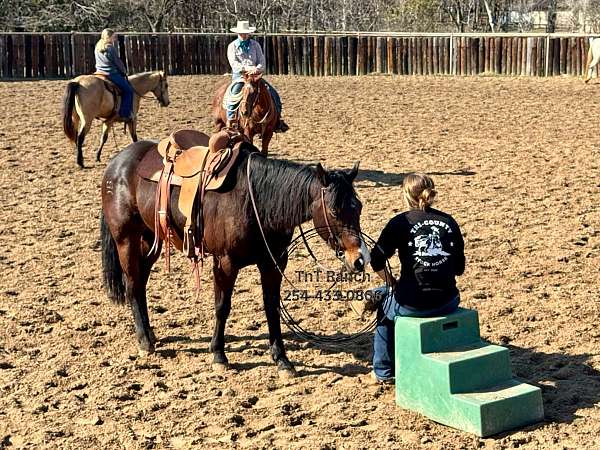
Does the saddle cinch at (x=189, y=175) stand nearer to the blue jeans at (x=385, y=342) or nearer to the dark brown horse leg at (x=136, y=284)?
the dark brown horse leg at (x=136, y=284)

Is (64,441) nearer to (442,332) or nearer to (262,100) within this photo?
(442,332)

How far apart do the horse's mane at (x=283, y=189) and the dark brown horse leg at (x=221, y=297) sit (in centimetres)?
40

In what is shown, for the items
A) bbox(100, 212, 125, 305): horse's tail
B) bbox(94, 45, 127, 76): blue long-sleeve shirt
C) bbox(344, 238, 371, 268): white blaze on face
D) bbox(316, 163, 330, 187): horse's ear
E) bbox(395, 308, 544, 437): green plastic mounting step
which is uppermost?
bbox(94, 45, 127, 76): blue long-sleeve shirt

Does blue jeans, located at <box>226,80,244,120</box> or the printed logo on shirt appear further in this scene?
blue jeans, located at <box>226,80,244,120</box>

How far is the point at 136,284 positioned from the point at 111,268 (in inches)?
12.5

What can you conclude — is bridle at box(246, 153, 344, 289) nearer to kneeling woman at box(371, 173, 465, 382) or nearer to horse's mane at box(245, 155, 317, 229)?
horse's mane at box(245, 155, 317, 229)

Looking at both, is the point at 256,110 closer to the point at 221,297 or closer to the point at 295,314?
the point at 295,314

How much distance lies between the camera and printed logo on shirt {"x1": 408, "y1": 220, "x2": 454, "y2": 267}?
17.5 ft

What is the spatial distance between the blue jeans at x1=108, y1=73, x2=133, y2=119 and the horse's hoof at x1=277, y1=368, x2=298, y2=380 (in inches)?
339

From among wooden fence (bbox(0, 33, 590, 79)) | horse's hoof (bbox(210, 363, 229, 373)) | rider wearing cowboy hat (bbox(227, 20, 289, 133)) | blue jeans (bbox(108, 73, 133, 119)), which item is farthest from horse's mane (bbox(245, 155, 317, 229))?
wooden fence (bbox(0, 33, 590, 79))

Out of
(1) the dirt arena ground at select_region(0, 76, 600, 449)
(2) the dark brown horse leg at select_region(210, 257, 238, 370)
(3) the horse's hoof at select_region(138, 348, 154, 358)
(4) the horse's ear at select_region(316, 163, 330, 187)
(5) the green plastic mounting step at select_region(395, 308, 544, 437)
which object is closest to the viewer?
(5) the green plastic mounting step at select_region(395, 308, 544, 437)

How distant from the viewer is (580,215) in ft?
31.8

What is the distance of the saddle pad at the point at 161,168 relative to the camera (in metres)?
5.82

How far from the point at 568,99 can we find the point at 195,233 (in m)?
14.3
